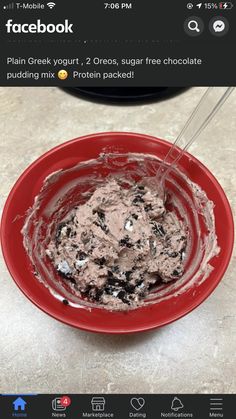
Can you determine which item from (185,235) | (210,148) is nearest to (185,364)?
(185,235)

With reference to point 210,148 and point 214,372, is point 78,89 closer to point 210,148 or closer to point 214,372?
point 210,148
